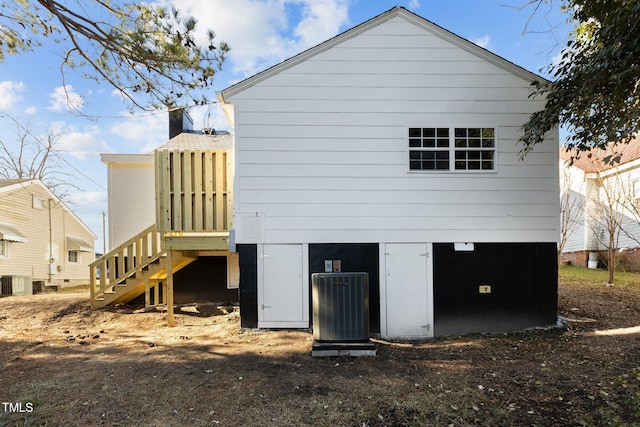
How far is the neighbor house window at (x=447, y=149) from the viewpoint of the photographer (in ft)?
23.2

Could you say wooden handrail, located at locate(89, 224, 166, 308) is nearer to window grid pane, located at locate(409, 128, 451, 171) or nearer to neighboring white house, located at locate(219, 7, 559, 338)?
neighboring white house, located at locate(219, 7, 559, 338)

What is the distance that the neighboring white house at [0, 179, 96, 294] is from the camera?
15304mm

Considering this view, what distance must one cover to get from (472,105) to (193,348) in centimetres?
650

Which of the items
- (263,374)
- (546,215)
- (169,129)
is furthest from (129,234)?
(546,215)

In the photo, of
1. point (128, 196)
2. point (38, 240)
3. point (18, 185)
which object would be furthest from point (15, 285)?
point (128, 196)

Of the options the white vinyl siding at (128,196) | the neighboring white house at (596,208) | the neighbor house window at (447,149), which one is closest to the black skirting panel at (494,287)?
the neighbor house window at (447,149)

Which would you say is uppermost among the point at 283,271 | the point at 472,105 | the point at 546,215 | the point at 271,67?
the point at 271,67

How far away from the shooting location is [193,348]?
6.00 metres

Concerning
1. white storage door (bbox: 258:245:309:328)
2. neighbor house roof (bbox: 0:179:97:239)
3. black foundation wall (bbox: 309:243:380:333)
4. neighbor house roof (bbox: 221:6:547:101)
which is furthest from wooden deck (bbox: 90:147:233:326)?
neighbor house roof (bbox: 0:179:97:239)

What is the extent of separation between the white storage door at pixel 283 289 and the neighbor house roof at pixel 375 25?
306cm

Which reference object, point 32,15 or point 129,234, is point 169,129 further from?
point 32,15

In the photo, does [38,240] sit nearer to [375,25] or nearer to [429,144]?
[375,25]

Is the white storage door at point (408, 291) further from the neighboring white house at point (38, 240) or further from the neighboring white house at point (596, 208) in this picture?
the neighboring white house at point (38, 240)

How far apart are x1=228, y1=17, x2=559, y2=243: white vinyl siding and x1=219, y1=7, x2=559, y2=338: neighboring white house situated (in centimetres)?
2
